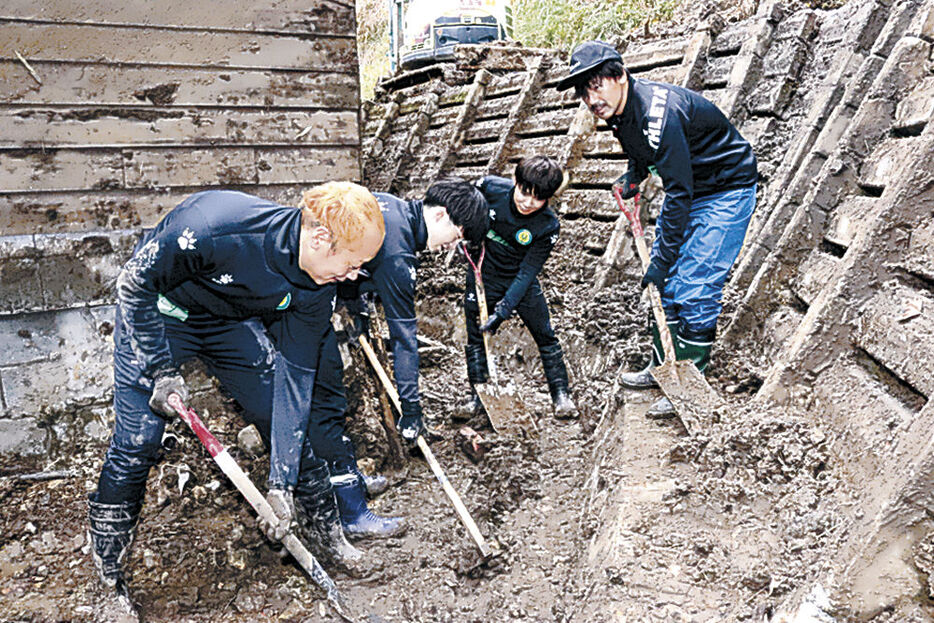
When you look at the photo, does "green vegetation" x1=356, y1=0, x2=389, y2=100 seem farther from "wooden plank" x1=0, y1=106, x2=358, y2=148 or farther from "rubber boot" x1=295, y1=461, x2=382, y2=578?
"rubber boot" x1=295, y1=461, x2=382, y2=578

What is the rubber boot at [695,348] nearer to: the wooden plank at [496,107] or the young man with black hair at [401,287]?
the young man with black hair at [401,287]

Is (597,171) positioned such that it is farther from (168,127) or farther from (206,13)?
(168,127)

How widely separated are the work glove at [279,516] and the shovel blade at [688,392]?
177 cm

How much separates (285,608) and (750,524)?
194 centimetres

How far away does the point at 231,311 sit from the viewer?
2648 millimetres

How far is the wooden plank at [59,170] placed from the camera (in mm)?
3346

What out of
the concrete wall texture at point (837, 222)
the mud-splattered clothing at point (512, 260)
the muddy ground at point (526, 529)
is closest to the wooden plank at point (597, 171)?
the concrete wall texture at point (837, 222)

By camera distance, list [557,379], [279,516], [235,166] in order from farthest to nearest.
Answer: [557,379]
[235,166]
[279,516]

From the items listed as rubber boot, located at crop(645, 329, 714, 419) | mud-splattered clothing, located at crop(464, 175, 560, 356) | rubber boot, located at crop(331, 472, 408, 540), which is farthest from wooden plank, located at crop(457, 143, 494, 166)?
rubber boot, located at crop(331, 472, 408, 540)

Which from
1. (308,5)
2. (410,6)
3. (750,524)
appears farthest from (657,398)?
(410,6)

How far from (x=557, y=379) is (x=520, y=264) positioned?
85 cm

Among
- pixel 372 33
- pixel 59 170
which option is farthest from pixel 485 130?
pixel 372 33

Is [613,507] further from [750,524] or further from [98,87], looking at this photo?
[98,87]

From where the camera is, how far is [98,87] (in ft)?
11.3
